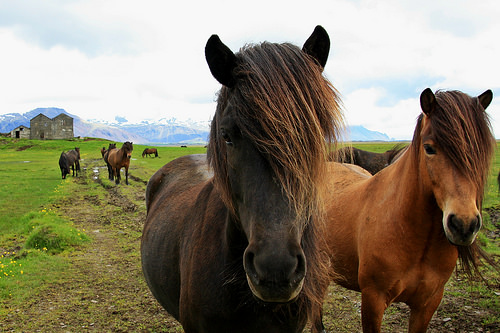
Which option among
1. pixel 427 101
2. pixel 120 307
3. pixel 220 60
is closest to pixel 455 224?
pixel 427 101

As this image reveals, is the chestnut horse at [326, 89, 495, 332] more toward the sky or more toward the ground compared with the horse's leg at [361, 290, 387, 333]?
more toward the sky

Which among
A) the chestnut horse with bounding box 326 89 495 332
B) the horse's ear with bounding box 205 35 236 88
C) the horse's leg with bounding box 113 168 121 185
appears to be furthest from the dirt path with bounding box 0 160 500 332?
the horse's leg with bounding box 113 168 121 185

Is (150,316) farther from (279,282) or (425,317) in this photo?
(279,282)

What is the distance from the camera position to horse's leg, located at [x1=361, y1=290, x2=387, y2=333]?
325 cm

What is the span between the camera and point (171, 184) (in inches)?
166

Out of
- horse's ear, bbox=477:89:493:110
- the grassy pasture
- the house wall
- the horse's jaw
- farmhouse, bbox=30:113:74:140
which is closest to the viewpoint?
the horse's jaw

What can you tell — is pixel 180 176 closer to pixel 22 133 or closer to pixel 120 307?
pixel 120 307

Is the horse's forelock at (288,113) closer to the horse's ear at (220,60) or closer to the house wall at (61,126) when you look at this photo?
the horse's ear at (220,60)

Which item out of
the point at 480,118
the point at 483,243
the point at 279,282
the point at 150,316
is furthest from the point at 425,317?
the point at 483,243

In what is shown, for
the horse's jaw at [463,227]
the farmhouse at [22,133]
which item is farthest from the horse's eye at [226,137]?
the farmhouse at [22,133]

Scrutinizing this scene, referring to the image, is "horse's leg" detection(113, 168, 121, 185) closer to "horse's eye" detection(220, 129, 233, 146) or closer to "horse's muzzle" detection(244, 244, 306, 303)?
"horse's eye" detection(220, 129, 233, 146)

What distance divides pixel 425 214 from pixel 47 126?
100601 millimetres

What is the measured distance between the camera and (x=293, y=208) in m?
1.58

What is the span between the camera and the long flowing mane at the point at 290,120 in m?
1.61
